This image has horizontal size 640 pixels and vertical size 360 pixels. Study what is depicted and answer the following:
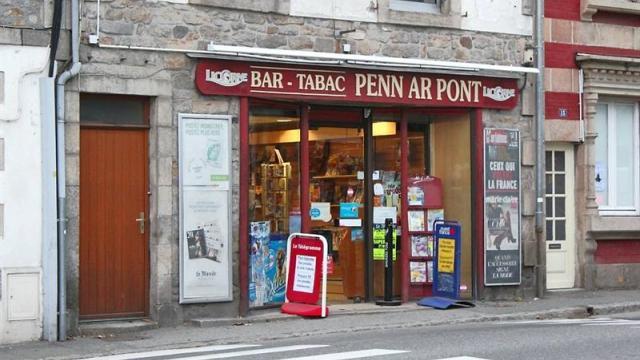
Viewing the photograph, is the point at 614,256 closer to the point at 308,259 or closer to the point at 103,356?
the point at 308,259

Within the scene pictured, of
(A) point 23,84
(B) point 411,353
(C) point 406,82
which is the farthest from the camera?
(C) point 406,82

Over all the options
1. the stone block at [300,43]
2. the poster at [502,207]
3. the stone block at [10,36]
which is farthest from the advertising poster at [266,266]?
the stone block at [10,36]

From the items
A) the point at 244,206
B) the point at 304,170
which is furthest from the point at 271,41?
the point at 244,206

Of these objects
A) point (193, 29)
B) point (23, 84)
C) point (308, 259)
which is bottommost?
point (308, 259)

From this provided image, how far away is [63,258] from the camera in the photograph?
12.7m

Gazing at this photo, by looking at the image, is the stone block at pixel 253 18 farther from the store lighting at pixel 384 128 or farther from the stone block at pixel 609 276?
the stone block at pixel 609 276

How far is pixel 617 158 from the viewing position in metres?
18.3

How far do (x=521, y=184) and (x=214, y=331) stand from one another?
6153mm

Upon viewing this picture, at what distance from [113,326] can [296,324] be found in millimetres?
2372

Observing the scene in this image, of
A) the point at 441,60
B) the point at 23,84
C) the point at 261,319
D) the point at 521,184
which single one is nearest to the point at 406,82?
the point at 441,60

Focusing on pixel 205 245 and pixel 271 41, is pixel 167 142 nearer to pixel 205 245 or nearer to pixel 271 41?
pixel 205 245

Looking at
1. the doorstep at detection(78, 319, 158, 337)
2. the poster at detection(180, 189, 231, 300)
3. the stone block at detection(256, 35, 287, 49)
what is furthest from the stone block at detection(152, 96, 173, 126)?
the doorstep at detection(78, 319, 158, 337)

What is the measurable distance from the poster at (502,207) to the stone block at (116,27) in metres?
6.04

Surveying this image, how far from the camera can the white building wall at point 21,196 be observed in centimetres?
1240
